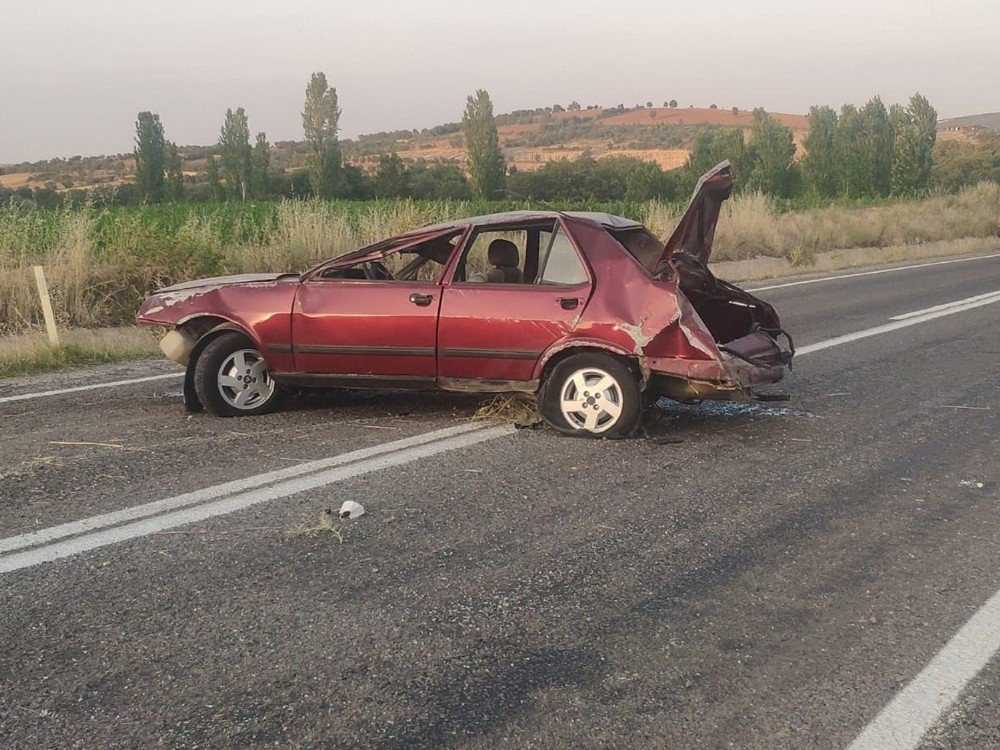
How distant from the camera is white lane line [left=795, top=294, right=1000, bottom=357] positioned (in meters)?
10.3

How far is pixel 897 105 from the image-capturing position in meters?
59.6

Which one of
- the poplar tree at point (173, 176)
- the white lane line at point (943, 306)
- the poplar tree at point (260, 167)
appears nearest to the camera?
the white lane line at point (943, 306)

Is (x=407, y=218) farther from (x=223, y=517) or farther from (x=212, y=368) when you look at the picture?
(x=223, y=517)

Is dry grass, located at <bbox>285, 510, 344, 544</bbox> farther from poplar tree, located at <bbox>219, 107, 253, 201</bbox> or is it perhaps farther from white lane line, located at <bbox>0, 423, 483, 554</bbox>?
poplar tree, located at <bbox>219, 107, 253, 201</bbox>

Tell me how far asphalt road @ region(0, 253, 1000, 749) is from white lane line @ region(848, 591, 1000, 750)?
5 cm

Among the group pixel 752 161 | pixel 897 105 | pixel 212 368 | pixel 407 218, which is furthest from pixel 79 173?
pixel 212 368

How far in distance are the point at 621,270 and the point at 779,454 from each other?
149 cm

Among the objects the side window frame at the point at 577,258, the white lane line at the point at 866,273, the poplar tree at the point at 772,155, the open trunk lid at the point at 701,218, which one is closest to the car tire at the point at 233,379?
the side window frame at the point at 577,258

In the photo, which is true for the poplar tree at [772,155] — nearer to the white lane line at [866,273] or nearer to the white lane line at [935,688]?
the white lane line at [866,273]

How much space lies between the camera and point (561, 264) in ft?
21.9

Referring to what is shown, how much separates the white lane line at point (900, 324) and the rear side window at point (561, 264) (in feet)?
12.8

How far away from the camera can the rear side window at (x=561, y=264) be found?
660 centimetres

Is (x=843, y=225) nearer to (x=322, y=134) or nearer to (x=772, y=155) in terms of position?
(x=772, y=155)

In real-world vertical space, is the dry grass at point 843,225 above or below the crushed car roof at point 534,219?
below
